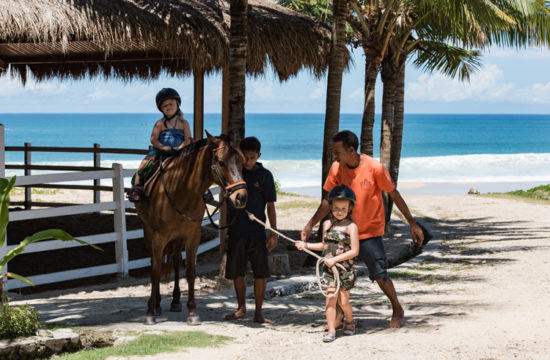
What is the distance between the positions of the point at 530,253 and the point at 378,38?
181 inches

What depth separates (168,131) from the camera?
671cm

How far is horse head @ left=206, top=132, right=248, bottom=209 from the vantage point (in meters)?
5.52

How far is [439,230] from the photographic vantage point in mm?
14531

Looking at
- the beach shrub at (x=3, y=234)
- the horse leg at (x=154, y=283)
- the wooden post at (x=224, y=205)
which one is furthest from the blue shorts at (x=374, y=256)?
the wooden post at (x=224, y=205)

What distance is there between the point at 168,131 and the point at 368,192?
2122 mm

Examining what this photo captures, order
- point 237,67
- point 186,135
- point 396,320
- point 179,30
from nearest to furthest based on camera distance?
point 396,320
point 186,135
point 237,67
point 179,30

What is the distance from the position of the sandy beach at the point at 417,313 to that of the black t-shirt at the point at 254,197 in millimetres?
842

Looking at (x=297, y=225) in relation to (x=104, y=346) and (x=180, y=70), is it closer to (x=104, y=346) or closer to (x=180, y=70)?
(x=180, y=70)

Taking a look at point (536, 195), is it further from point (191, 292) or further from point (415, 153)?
point (415, 153)

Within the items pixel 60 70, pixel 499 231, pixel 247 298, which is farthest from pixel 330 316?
pixel 60 70

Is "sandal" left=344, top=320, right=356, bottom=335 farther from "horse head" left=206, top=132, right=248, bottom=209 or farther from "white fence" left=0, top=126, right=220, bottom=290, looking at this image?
"white fence" left=0, top=126, right=220, bottom=290

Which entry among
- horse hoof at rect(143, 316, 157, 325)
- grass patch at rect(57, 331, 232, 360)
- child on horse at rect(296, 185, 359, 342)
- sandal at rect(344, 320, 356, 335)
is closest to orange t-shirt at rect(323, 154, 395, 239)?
child on horse at rect(296, 185, 359, 342)

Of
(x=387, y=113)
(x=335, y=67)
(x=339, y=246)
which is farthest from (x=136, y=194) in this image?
(x=387, y=113)

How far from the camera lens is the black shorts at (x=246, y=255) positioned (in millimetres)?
6254
